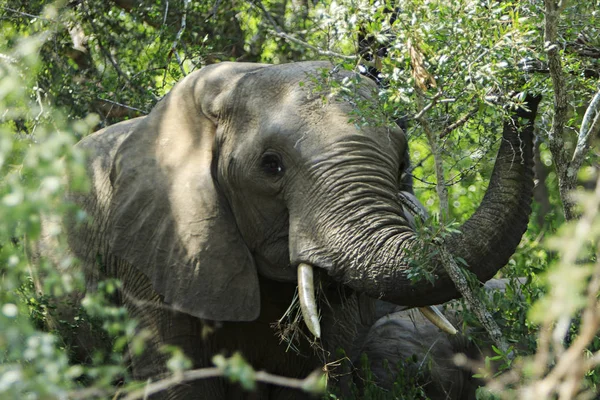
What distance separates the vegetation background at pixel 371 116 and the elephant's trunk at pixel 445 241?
6.7 inches

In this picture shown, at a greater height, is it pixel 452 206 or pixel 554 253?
pixel 554 253

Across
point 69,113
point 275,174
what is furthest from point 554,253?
point 69,113

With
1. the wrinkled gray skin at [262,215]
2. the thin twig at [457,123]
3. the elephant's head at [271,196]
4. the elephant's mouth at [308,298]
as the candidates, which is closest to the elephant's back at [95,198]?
the wrinkled gray skin at [262,215]

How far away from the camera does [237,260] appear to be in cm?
543

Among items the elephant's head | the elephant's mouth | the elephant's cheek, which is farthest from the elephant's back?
the elephant's mouth

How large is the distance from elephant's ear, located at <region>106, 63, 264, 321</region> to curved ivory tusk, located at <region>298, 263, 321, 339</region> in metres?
0.45

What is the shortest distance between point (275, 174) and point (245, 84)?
1.87 ft

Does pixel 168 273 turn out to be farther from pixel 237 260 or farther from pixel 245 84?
pixel 245 84

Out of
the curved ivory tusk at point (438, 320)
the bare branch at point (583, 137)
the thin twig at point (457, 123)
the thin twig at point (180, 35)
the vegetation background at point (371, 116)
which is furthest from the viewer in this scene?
the thin twig at point (180, 35)

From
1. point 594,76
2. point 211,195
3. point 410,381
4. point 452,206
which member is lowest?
point 452,206

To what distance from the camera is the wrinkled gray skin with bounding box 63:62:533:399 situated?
484cm

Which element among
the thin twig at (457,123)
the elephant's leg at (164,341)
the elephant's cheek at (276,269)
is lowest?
the elephant's leg at (164,341)

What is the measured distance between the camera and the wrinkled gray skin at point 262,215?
484 centimetres

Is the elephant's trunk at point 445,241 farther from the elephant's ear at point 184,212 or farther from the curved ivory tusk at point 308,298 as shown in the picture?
the elephant's ear at point 184,212
